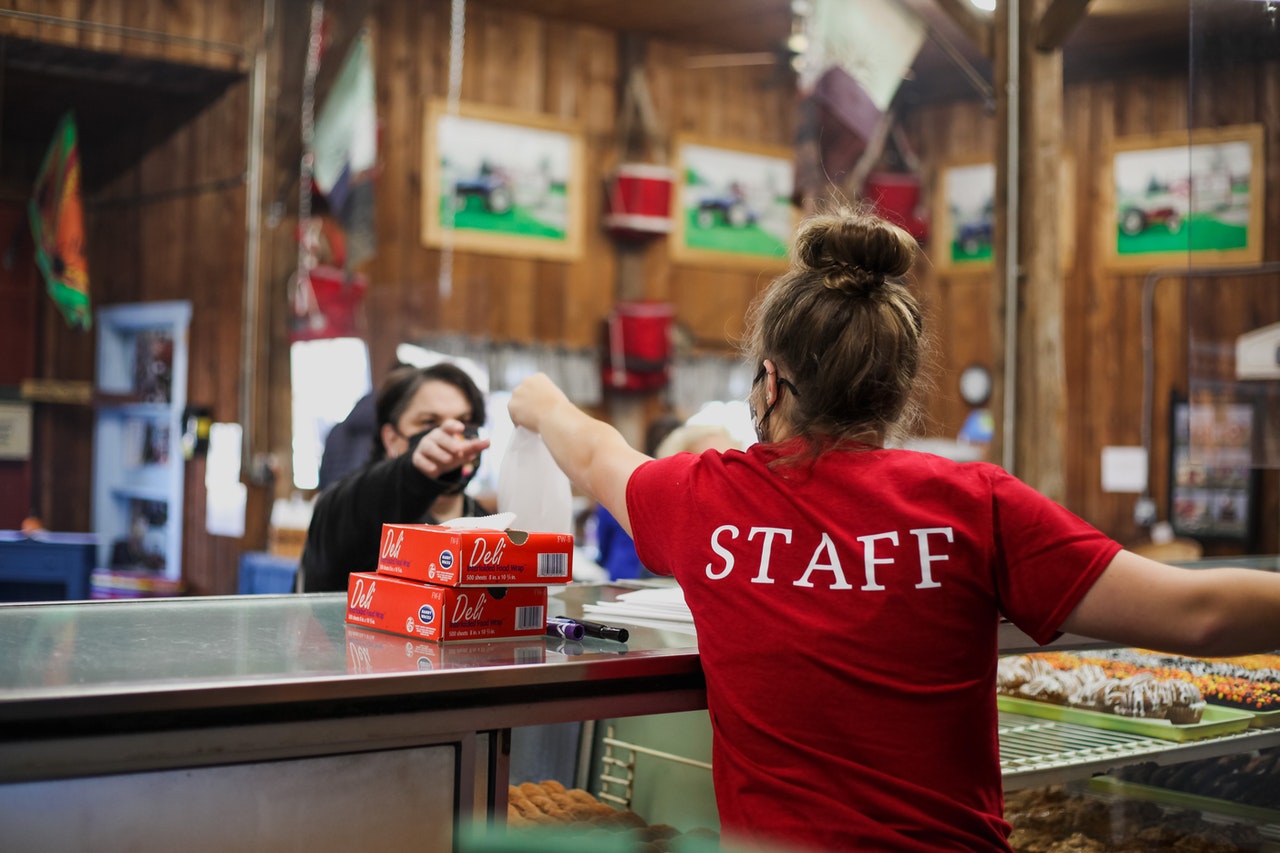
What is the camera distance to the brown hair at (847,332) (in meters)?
1.51

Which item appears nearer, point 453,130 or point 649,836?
point 649,836

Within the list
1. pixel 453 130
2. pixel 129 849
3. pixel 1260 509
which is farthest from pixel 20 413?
pixel 1260 509

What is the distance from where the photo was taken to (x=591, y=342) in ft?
28.0

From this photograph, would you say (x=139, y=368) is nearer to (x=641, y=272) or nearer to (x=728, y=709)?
(x=641, y=272)

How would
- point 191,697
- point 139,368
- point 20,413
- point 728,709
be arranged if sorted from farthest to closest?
point 139,368 < point 20,413 < point 728,709 < point 191,697

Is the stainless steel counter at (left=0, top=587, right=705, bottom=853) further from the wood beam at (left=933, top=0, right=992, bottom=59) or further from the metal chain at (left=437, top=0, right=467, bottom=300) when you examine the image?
the metal chain at (left=437, top=0, right=467, bottom=300)

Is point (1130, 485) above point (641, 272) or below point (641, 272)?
below

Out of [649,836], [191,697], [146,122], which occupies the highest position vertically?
[146,122]

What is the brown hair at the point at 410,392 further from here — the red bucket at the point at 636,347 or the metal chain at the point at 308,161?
the red bucket at the point at 636,347

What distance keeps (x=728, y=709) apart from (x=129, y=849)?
2.21 ft

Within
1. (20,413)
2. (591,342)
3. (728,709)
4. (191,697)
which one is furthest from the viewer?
(591,342)

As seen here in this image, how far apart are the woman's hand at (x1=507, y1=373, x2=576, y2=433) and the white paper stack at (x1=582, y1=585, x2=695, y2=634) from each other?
1.00 feet

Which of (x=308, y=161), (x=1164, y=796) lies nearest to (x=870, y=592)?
(x=1164, y=796)

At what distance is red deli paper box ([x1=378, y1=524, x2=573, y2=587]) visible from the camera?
1.54 meters
